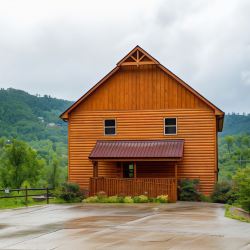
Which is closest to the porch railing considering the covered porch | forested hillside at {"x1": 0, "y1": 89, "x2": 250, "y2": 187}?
the covered porch

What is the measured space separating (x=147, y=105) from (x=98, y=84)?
147 inches

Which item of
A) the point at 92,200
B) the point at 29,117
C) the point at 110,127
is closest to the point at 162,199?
the point at 92,200

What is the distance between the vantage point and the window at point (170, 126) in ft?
116

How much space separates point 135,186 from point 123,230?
A: 15474 millimetres

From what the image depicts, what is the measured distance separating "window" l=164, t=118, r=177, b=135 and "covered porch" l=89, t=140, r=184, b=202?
0.80 metres

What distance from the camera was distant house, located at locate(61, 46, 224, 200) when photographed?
34.3 meters

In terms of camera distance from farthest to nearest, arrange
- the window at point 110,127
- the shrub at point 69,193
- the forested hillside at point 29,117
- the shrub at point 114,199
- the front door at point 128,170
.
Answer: the forested hillside at point 29,117 < the window at point 110,127 < the front door at point 128,170 < the shrub at point 69,193 < the shrub at point 114,199

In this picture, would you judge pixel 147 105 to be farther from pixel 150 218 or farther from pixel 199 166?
pixel 150 218

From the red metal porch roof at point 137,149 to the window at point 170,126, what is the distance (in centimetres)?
79

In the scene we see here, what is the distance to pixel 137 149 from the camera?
34188 mm

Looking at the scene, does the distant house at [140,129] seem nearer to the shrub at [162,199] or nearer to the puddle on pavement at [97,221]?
the shrub at [162,199]

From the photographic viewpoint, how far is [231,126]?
559 ft

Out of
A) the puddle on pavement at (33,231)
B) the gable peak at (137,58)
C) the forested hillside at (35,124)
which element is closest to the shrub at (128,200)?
the gable peak at (137,58)

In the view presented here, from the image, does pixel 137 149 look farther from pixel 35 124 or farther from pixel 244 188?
pixel 35 124
